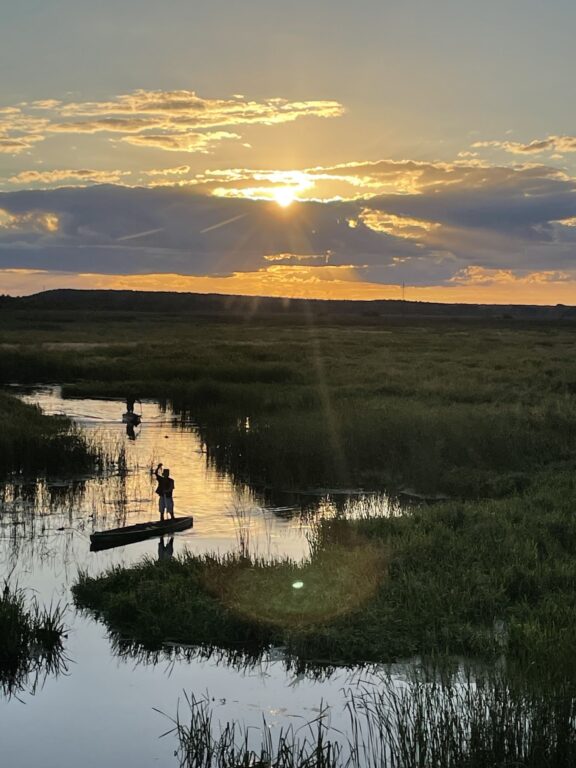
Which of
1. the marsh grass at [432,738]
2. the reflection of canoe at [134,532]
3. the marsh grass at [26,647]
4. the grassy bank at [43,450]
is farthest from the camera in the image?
the grassy bank at [43,450]

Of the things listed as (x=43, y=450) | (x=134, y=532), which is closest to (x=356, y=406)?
(x=43, y=450)

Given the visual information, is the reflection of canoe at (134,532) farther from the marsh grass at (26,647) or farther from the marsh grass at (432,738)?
the marsh grass at (432,738)

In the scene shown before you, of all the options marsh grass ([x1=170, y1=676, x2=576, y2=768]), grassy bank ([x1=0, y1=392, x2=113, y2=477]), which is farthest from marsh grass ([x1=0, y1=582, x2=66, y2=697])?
grassy bank ([x1=0, y1=392, x2=113, y2=477])

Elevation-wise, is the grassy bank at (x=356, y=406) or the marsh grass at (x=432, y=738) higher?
the grassy bank at (x=356, y=406)

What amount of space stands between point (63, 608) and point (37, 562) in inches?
117

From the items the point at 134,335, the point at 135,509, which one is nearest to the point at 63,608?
the point at 135,509

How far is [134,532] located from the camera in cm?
1870

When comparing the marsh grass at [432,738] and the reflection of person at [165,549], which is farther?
the reflection of person at [165,549]

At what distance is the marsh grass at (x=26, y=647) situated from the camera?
12.0m

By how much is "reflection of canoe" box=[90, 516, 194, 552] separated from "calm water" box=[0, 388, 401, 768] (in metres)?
0.23

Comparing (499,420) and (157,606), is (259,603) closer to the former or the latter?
(157,606)

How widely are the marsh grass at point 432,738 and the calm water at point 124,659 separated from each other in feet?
1.69

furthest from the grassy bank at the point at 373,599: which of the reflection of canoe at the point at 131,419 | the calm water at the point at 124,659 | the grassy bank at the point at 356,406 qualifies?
the reflection of canoe at the point at 131,419

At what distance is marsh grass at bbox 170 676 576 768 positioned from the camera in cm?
874
